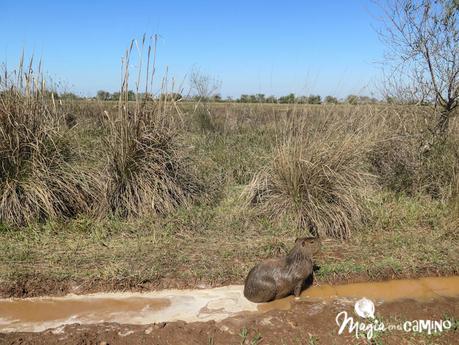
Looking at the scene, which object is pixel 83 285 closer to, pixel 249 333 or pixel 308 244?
pixel 249 333

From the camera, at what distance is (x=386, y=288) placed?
4090 mm

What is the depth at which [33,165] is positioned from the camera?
5219 mm

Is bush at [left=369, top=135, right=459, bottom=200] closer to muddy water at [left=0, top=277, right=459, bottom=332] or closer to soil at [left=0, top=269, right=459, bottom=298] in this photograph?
muddy water at [left=0, top=277, right=459, bottom=332]

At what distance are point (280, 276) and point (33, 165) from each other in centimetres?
330

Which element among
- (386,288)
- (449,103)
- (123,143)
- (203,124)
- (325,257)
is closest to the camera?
(386,288)

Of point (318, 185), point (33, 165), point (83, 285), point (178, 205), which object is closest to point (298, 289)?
point (318, 185)

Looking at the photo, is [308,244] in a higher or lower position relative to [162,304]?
higher

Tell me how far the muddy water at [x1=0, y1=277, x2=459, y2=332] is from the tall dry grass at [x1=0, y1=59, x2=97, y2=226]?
1643mm

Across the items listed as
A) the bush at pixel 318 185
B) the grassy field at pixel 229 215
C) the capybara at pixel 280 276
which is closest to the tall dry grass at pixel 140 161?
the grassy field at pixel 229 215

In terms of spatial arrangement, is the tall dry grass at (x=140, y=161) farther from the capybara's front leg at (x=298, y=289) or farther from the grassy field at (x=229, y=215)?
the capybara's front leg at (x=298, y=289)

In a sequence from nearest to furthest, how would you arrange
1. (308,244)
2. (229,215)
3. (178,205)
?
(308,244)
(229,215)
(178,205)

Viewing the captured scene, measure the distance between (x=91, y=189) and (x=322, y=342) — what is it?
3.50m

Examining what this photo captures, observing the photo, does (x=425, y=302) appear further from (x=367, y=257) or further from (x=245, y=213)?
(x=245, y=213)

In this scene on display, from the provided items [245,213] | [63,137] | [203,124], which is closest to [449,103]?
[245,213]
